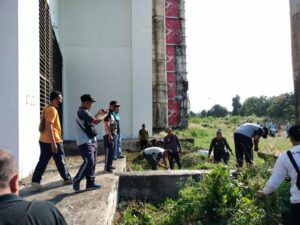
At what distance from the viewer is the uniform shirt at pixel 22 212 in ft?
6.06

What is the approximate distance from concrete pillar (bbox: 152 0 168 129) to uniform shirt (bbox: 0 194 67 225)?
Result: 57.0 feet

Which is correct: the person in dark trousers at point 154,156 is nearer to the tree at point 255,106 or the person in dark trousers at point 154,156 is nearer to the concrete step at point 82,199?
the concrete step at point 82,199

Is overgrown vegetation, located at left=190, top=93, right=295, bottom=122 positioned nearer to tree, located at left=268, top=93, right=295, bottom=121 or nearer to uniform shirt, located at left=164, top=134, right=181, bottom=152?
tree, located at left=268, top=93, right=295, bottom=121

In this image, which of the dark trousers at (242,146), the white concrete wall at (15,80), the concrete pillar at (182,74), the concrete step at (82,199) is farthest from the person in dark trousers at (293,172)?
the concrete pillar at (182,74)

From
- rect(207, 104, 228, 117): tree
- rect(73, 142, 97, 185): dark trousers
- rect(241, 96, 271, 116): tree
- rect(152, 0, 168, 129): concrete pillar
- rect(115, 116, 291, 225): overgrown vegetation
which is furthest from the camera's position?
rect(207, 104, 228, 117): tree

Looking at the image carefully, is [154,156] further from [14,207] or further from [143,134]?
[14,207]

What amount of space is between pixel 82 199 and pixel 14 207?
3.37m

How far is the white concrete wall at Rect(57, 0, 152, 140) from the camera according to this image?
15406 mm

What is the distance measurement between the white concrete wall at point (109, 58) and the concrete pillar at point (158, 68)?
3949 mm

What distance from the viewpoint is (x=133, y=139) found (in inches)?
597

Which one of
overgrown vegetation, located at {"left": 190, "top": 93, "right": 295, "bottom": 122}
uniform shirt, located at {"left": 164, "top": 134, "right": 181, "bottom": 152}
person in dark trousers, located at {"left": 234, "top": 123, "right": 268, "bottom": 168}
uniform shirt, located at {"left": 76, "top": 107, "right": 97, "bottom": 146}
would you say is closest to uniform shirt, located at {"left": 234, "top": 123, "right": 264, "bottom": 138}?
person in dark trousers, located at {"left": 234, "top": 123, "right": 268, "bottom": 168}

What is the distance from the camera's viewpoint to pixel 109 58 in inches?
612

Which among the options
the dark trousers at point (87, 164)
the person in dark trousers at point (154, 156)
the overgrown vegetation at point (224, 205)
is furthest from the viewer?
the person in dark trousers at point (154, 156)

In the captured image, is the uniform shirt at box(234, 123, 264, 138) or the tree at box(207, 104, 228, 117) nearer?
the uniform shirt at box(234, 123, 264, 138)
